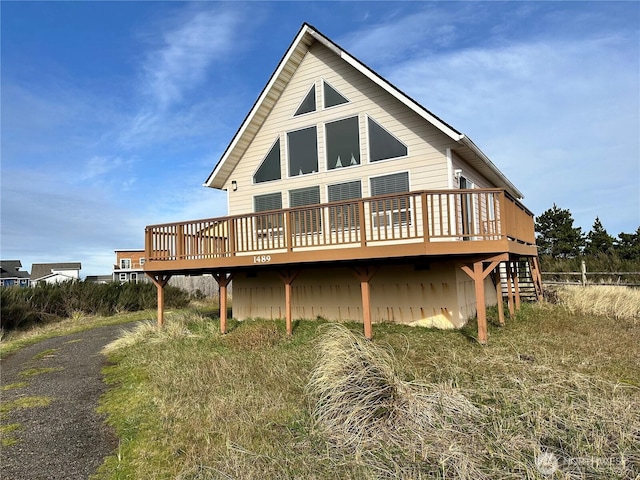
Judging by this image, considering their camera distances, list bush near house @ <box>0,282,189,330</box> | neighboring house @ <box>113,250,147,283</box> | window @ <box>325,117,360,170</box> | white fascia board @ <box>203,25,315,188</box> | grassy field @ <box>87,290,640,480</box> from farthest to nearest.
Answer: neighboring house @ <box>113,250,147,283</box> < bush near house @ <box>0,282,189,330</box> < white fascia board @ <box>203,25,315,188</box> < window @ <box>325,117,360,170</box> < grassy field @ <box>87,290,640,480</box>

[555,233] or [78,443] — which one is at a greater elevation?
[555,233]

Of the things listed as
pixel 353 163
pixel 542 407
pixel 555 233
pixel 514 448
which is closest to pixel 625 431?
pixel 542 407

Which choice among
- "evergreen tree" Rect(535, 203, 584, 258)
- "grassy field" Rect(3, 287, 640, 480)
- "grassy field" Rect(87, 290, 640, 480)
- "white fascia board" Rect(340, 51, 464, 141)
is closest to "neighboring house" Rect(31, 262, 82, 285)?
"evergreen tree" Rect(535, 203, 584, 258)

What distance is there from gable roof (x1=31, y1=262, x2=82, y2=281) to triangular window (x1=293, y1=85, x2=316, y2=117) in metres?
67.7

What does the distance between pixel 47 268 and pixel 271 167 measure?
7091cm

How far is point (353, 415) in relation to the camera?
469 cm

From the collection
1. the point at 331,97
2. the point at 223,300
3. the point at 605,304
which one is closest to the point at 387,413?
the point at 223,300

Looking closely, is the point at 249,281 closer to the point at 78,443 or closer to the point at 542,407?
the point at 78,443

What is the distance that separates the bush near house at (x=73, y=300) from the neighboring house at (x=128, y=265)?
32.6 meters

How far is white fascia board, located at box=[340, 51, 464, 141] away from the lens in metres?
10.1

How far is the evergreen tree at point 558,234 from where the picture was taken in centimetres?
3469

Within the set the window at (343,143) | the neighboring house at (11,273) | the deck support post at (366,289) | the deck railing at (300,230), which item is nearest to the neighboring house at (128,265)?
the neighboring house at (11,273)

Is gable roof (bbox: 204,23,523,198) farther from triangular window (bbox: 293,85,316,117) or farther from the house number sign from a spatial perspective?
the house number sign

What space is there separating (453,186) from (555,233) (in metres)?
30.1
